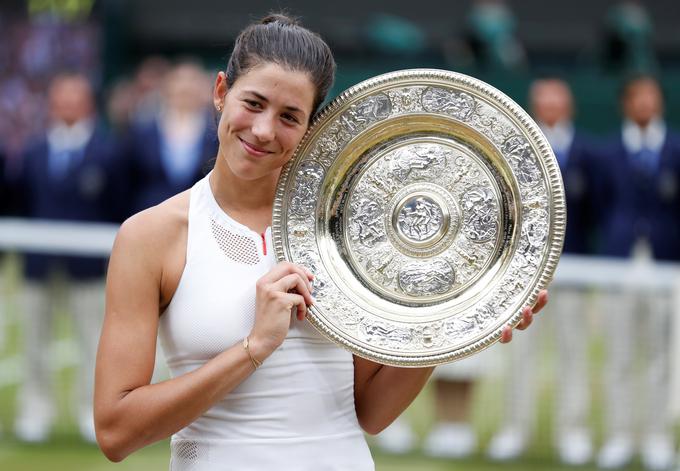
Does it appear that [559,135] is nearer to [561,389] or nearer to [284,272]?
[561,389]

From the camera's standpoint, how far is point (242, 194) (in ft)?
7.22

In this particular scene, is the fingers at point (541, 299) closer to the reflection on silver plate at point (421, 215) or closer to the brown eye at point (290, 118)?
the reflection on silver plate at point (421, 215)

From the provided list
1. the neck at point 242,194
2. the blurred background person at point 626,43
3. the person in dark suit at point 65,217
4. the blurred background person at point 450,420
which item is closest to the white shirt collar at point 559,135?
the blurred background person at point 450,420

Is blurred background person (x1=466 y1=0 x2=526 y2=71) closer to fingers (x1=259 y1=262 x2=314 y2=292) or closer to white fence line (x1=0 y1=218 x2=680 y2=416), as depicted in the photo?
white fence line (x1=0 y1=218 x2=680 y2=416)

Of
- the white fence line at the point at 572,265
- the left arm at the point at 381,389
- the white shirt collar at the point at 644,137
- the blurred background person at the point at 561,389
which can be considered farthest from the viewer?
the white shirt collar at the point at 644,137

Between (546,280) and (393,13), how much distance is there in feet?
35.6

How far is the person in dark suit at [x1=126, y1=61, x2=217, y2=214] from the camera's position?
6.47 metres

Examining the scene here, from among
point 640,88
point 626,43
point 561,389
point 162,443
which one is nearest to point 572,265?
point 561,389

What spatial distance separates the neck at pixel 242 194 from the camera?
2191mm

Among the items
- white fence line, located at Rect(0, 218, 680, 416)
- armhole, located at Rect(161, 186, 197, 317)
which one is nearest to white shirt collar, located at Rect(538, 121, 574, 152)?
white fence line, located at Rect(0, 218, 680, 416)

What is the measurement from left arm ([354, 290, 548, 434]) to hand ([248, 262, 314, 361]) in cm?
30

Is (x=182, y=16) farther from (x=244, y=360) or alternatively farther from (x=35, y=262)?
(x=244, y=360)

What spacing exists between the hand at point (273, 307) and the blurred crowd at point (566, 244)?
12.6ft

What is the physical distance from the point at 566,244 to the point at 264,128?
4.83 metres
